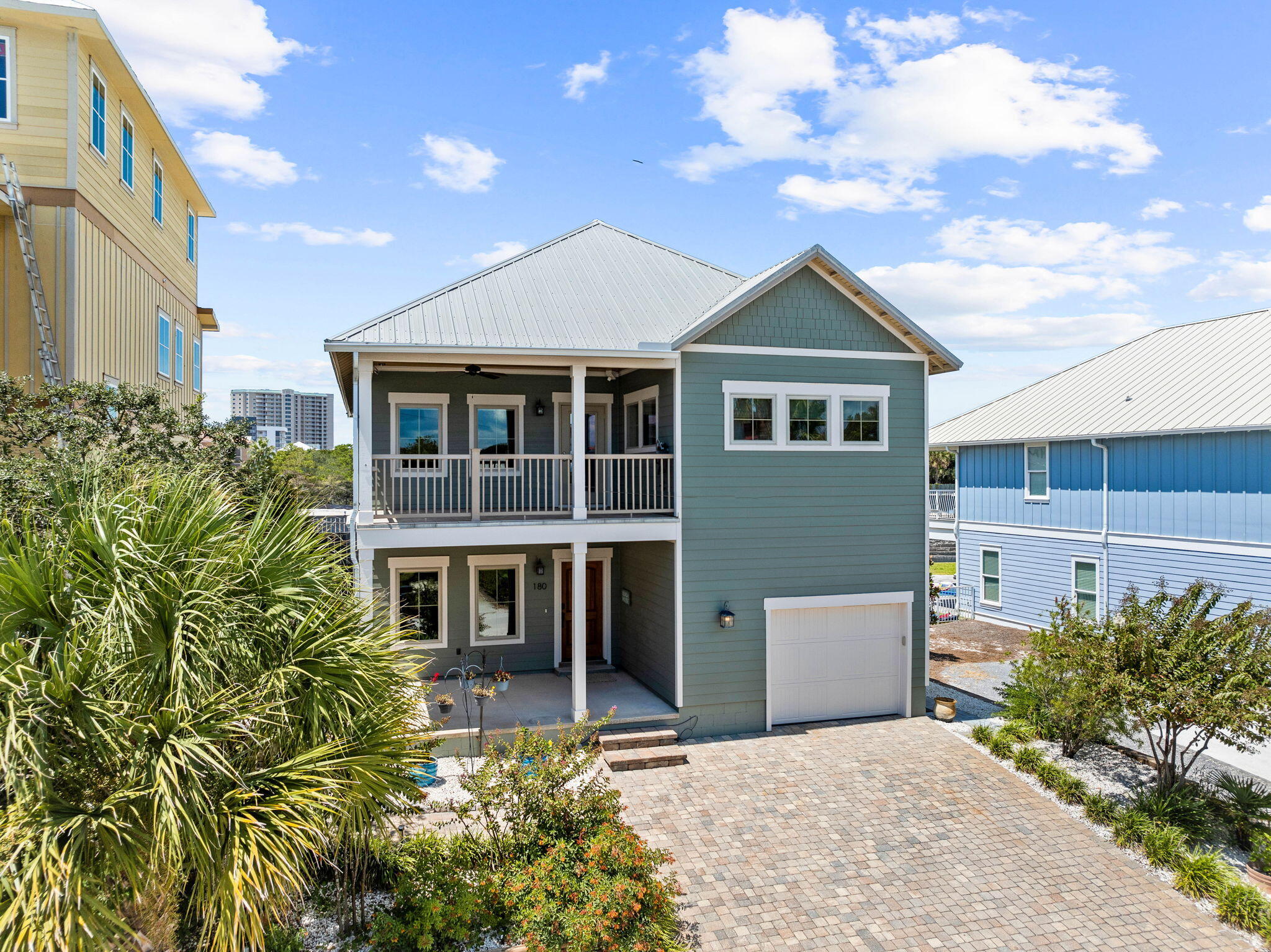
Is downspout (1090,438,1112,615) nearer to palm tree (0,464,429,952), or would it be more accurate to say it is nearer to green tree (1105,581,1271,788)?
green tree (1105,581,1271,788)

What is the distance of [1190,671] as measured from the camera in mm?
8453

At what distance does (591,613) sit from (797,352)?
22.0 ft

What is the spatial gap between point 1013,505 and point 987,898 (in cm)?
1572

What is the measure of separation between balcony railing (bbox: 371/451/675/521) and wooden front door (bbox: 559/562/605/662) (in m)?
1.81

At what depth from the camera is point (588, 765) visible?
24.9 ft

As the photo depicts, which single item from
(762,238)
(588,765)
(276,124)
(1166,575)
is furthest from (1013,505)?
(276,124)

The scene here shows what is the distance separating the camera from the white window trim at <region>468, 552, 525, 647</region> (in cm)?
1386

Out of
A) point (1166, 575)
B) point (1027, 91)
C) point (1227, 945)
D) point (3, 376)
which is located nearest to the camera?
point (1227, 945)

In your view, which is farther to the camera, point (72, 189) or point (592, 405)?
point (592, 405)

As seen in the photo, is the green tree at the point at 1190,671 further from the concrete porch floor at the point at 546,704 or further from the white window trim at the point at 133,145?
the white window trim at the point at 133,145

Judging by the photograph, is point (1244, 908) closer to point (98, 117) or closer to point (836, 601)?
point (836, 601)

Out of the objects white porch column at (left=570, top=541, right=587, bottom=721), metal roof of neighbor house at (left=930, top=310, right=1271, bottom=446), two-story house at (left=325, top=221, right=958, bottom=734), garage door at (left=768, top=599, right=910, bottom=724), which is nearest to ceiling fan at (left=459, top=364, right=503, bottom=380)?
two-story house at (left=325, top=221, right=958, bottom=734)

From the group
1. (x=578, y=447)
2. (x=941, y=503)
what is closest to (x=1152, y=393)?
(x=941, y=503)

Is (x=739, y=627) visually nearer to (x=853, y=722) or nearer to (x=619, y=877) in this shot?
(x=853, y=722)
